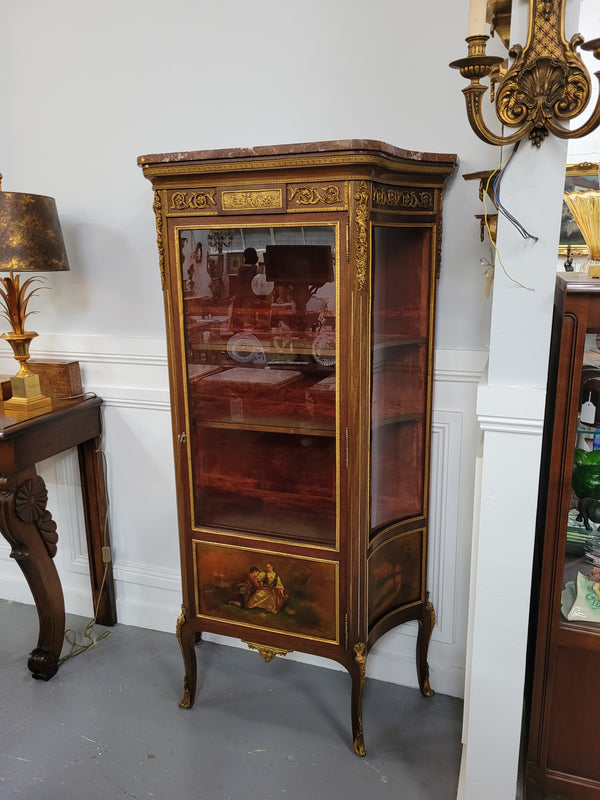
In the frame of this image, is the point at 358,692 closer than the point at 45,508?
Yes

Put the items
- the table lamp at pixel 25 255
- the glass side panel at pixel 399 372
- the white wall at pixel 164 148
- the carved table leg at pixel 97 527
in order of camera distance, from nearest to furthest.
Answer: the glass side panel at pixel 399 372 → the white wall at pixel 164 148 → the table lamp at pixel 25 255 → the carved table leg at pixel 97 527

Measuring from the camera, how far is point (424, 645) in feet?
6.53

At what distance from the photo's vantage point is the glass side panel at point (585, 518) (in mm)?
1447

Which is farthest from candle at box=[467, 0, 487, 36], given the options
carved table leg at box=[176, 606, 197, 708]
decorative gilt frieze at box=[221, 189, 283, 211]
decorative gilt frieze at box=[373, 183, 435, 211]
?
carved table leg at box=[176, 606, 197, 708]

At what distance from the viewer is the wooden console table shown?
6.40 ft

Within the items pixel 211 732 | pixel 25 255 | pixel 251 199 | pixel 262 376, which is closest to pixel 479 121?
pixel 251 199

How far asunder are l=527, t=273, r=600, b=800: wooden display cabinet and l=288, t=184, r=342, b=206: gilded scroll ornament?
563mm

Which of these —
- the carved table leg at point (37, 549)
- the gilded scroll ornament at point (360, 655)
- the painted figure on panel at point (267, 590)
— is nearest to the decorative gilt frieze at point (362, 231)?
the painted figure on panel at point (267, 590)

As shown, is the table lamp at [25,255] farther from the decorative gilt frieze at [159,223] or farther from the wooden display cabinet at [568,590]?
the wooden display cabinet at [568,590]

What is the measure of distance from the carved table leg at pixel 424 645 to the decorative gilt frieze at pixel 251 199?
4.21 feet

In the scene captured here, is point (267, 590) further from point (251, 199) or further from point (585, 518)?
point (251, 199)

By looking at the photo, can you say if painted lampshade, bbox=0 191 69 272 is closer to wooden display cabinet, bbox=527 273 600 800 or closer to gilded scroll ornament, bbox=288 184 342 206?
gilded scroll ornament, bbox=288 184 342 206

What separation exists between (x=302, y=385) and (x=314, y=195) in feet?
1.61

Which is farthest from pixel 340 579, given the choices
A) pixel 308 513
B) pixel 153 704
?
pixel 153 704
